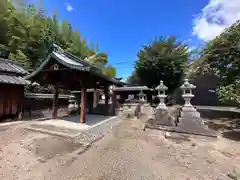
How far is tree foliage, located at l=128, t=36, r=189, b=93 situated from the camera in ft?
58.8

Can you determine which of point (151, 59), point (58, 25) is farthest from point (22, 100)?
point (151, 59)

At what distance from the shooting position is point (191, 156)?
163 inches

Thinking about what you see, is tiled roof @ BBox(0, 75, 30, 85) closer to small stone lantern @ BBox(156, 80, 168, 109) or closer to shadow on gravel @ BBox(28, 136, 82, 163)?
shadow on gravel @ BBox(28, 136, 82, 163)

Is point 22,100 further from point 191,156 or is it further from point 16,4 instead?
point 16,4

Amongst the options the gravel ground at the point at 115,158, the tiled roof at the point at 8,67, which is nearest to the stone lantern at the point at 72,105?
the tiled roof at the point at 8,67

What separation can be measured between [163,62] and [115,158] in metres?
16.3

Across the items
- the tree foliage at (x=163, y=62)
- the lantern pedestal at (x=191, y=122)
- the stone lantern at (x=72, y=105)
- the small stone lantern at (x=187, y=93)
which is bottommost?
the lantern pedestal at (x=191, y=122)

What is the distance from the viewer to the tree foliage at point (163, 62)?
58.8 ft

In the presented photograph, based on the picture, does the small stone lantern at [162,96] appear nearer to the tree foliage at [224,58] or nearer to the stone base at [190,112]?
the stone base at [190,112]

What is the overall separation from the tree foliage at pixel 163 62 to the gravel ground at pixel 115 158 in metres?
13.4

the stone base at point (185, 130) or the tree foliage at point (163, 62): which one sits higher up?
the tree foliage at point (163, 62)

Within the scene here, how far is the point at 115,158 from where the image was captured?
12.4 feet

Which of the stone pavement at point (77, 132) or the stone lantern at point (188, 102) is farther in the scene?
the stone lantern at point (188, 102)

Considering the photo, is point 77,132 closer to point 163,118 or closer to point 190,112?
point 163,118
